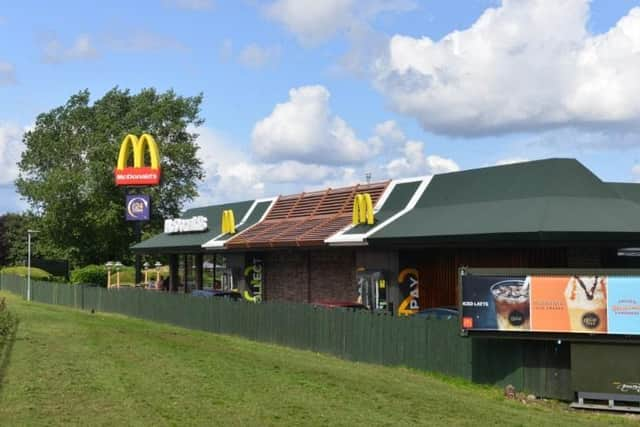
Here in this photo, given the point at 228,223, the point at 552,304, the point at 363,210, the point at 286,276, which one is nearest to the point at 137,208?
the point at 228,223

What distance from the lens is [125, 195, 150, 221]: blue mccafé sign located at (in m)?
51.3

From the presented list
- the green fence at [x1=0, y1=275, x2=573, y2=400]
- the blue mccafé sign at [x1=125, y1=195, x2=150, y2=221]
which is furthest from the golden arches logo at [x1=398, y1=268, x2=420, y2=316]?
the blue mccafé sign at [x1=125, y1=195, x2=150, y2=221]

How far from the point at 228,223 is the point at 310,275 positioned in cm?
669

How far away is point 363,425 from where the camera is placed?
12.8m

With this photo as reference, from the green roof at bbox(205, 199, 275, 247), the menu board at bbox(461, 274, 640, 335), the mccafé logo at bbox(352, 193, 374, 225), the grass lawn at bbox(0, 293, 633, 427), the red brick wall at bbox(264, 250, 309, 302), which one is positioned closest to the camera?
the grass lawn at bbox(0, 293, 633, 427)

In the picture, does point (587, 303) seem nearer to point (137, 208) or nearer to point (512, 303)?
point (512, 303)

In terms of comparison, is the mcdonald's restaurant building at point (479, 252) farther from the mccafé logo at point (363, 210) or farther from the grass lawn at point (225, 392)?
the grass lawn at point (225, 392)

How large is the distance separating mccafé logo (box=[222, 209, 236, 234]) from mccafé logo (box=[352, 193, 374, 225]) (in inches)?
440

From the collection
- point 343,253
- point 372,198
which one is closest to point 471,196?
point 372,198

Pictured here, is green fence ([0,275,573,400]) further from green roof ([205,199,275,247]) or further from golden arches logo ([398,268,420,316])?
green roof ([205,199,275,247])

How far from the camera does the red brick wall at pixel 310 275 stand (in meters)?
34.7

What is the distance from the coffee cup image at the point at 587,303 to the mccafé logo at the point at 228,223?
25999mm

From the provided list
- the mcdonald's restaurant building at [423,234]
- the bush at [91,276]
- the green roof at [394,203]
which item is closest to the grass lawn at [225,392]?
the mcdonald's restaurant building at [423,234]

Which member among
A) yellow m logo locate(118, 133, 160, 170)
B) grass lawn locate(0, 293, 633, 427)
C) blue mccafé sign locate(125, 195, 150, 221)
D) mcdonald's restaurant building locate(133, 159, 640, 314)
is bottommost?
grass lawn locate(0, 293, 633, 427)
